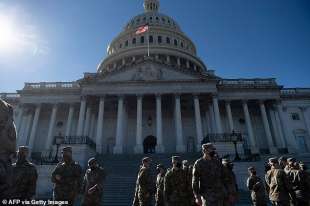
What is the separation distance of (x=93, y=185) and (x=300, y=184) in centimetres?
703

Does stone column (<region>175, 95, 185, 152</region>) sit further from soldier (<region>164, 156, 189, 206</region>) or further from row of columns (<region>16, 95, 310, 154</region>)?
soldier (<region>164, 156, 189, 206</region>)

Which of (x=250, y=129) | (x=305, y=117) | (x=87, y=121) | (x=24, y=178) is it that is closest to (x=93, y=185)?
(x=24, y=178)

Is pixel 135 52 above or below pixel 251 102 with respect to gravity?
above

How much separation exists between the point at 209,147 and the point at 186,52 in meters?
54.7

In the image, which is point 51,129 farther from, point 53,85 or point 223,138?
point 223,138

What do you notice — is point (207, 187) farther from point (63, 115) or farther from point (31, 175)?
point (63, 115)

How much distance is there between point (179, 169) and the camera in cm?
941

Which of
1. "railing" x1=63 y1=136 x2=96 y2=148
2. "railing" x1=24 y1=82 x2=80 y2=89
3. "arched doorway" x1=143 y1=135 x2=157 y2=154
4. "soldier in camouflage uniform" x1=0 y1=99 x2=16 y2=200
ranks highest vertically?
"railing" x1=24 y1=82 x2=80 y2=89

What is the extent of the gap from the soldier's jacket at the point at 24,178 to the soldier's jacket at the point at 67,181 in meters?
1.51

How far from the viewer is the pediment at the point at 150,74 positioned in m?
38.3

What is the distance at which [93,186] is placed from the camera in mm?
9438

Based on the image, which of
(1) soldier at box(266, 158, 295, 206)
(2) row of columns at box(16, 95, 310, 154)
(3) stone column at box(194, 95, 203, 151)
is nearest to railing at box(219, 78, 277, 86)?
(2) row of columns at box(16, 95, 310, 154)

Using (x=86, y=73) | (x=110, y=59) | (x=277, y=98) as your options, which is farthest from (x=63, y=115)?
(x=277, y=98)

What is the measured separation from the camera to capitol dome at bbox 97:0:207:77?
5750cm
